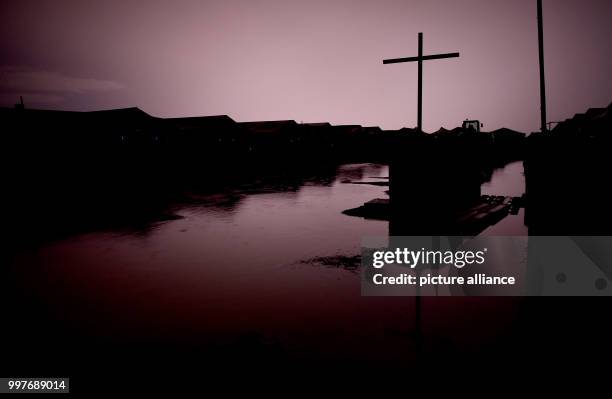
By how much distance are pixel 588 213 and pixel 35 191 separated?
92.8 feet

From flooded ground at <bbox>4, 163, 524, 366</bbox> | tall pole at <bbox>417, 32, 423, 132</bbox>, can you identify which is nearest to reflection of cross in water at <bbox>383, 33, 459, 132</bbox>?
tall pole at <bbox>417, 32, 423, 132</bbox>

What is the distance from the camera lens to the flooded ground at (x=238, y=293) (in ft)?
17.0

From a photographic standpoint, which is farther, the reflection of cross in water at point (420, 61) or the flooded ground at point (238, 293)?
the reflection of cross in water at point (420, 61)

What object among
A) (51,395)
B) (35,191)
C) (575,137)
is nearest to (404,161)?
(575,137)

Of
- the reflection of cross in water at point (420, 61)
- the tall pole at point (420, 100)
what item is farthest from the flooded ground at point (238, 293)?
the reflection of cross in water at point (420, 61)

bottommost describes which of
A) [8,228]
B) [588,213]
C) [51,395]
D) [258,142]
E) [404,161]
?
[51,395]

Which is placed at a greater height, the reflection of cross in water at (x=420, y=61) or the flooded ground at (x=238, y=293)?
the reflection of cross in water at (x=420, y=61)

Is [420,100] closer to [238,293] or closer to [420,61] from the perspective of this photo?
[420,61]

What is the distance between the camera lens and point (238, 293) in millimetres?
6840

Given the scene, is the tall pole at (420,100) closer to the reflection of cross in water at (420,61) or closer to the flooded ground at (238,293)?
the reflection of cross in water at (420,61)

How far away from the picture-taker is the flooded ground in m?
5.18

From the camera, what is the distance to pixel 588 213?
6266 millimetres

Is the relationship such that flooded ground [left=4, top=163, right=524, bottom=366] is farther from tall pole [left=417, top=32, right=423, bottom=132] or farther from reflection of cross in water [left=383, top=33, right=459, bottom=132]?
reflection of cross in water [left=383, top=33, right=459, bottom=132]

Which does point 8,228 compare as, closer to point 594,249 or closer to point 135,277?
point 135,277
